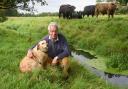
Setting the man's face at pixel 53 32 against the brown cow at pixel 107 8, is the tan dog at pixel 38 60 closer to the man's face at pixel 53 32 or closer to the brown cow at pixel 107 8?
the man's face at pixel 53 32

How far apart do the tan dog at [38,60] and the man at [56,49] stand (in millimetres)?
239

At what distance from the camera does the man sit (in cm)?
1113

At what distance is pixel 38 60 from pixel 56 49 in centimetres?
77

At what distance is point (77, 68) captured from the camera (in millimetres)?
12781

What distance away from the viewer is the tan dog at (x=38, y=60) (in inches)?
436

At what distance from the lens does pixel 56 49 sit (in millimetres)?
11594

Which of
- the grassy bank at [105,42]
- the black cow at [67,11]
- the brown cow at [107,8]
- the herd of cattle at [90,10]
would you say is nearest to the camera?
the grassy bank at [105,42]

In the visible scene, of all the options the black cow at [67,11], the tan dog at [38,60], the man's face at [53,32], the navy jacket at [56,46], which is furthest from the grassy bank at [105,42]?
the black cow at [67,11]

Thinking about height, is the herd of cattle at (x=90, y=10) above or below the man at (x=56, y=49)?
below

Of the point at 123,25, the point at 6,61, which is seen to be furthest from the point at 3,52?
the point at 123,25

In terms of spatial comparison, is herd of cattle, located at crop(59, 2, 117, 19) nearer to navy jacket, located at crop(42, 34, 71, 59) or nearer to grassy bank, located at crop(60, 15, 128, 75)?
grassy bank, located at crop(60, 15, 128, 75)

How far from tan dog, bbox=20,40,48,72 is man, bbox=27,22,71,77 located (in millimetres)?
239

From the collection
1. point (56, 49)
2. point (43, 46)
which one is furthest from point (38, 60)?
point (56, 49)

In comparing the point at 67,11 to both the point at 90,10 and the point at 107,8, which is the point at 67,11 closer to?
the point at 107,8
